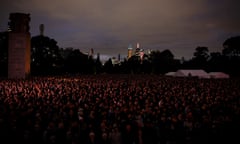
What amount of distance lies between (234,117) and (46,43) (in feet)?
193

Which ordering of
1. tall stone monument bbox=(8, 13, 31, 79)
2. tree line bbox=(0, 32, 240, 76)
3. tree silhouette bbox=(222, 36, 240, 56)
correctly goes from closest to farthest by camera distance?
1. tall stone monument bbox=(8, 13, 31, 79)
2. tree line bbox=(0, 32, 240, 76)
3. tree silhouette bbox=(222, 36, 240, 56)

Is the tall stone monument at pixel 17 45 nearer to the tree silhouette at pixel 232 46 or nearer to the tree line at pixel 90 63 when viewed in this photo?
the tree line at pixel 90 63

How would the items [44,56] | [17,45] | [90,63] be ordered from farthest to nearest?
[90,63] < [44,56] < [17,45]

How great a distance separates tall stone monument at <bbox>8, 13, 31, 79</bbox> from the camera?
39031 millimetres

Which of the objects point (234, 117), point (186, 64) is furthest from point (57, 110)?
point (186, 64)

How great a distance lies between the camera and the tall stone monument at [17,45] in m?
39.0

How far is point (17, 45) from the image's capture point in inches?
1554

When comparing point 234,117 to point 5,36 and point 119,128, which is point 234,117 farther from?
point 5,36

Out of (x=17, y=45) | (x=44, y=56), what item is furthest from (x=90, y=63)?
(x=17, y=45)

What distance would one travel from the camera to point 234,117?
10172mm

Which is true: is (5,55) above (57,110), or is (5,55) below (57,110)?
above

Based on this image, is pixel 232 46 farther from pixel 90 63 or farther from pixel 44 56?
pixel 44 56

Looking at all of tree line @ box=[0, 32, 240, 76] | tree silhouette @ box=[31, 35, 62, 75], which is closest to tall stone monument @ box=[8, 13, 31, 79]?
tree line @ box=[0, 32, 240, 76]

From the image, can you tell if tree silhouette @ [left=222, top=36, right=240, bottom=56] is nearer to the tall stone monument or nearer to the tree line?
the tree line
